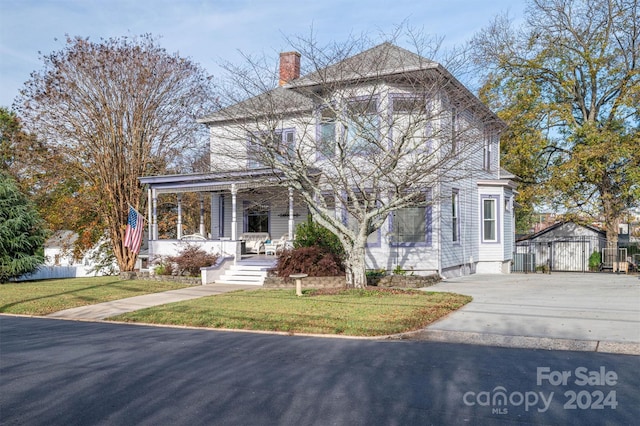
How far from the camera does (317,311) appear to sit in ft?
39.1

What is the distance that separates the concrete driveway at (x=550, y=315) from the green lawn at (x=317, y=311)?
72cm

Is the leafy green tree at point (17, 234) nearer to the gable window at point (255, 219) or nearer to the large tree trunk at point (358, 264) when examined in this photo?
the gable window at point (255, 219)

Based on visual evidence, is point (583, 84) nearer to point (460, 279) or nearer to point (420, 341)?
point (460, 279)

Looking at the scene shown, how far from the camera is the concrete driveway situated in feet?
30.2

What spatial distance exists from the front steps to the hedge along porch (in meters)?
0.64

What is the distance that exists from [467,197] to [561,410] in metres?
17.0

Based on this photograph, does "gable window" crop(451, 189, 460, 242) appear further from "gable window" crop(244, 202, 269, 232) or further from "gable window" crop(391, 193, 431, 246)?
"gable window" crop(244, 202, 269, 232)

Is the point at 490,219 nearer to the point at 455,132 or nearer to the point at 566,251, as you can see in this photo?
the point at 455,132

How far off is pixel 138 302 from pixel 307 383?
31.1ft

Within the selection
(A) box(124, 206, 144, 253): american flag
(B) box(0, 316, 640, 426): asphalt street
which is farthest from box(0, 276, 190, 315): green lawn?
(B) box(0, 316, 640, 426): asphalt street

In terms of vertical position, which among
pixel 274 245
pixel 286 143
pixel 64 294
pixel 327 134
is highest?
pixel 327 134

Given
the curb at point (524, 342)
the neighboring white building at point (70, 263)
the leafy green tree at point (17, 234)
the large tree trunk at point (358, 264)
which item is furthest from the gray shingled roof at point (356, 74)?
the neighboring white building at point (70, 263)

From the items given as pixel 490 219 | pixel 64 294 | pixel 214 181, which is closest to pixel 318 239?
pixel 214 181

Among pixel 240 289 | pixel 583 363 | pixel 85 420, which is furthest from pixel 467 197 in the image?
pixel 85 420
